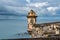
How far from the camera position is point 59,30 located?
14.2ft

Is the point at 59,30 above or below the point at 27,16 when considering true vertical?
below

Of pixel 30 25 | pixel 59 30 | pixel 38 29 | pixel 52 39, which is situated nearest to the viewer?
pixel 52 39

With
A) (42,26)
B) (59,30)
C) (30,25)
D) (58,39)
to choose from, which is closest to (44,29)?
(42,26)

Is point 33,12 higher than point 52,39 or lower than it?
higher

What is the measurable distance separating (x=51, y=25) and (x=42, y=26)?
0.37m

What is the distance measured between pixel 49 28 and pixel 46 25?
178 mm

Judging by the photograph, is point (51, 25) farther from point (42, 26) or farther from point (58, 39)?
point (58, 39)

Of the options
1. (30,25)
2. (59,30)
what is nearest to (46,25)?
(59,30)

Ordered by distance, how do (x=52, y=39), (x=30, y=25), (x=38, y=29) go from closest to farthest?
(x=52, y=39)
(x=38, y=29)
(x=30, y=25)

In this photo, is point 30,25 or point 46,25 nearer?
point 46,25

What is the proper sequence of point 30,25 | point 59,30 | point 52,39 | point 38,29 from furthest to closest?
point 30,25 < point 38,29 < point 59,30 < point 52,39

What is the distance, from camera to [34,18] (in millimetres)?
7223

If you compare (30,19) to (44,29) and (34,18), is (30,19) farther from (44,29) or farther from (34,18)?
(44,29)

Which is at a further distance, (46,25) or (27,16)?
Result: (27,16)
